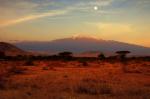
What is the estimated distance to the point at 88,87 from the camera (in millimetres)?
22188

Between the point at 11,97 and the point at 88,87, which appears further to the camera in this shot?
the point at 88,87

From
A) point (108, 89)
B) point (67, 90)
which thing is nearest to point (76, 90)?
point (67, 90)

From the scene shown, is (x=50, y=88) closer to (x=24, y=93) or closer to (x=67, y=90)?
(x=67, y=90)

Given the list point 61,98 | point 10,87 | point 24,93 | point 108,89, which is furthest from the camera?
point 10,87

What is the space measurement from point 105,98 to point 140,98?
1.74m

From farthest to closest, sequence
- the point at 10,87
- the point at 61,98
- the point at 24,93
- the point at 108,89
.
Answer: the point at 10,87 → the point at 108,89 → the point at 24,93 → the point at 61,98

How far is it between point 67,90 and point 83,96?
2522 mm

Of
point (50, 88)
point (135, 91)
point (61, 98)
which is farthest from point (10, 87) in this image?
point (135, 91)

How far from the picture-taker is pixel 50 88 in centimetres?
2238

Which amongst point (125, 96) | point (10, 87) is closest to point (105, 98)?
point (125, 96)

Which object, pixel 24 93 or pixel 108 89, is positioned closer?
pixel 24 93

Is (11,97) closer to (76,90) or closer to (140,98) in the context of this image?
(76,90)

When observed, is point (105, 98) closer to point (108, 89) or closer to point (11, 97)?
point (108, 89)

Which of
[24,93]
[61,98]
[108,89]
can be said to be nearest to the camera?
[61,98]
